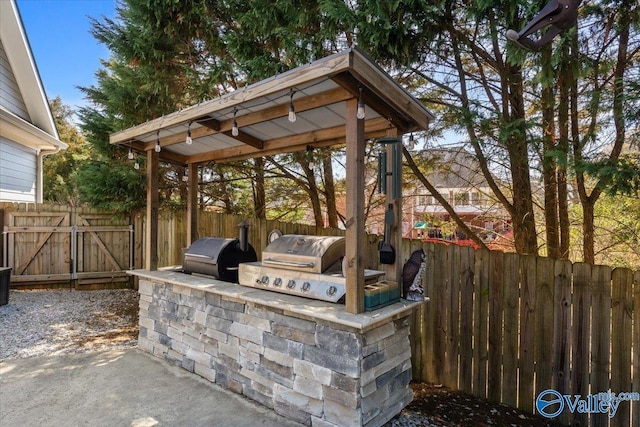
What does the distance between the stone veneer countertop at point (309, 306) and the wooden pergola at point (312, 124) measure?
12 cm

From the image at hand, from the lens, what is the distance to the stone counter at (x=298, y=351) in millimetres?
2242

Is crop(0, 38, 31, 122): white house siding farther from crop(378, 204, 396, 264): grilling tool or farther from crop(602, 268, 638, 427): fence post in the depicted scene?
crop(602, 268, 638, 427): fence post

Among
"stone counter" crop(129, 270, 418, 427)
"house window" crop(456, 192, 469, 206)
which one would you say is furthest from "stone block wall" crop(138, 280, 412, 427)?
"house window" crop(456, 192, 469, 206)

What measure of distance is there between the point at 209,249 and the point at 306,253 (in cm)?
137

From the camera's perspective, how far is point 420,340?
3.44 metres

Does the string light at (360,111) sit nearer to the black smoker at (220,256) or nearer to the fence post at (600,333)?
the black smoker at (220,256)

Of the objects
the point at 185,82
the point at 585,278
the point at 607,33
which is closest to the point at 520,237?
the point at 585,278

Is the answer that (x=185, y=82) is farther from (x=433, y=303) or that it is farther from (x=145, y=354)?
(x=433, y=303)

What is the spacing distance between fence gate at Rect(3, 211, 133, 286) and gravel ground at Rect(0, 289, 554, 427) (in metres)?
0.34

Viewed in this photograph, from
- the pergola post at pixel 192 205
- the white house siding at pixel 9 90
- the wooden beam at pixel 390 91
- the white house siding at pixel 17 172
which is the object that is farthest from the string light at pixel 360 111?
the white house siding at pixel 9 90

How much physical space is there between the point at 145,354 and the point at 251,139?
2.60 metres

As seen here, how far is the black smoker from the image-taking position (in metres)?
3.48

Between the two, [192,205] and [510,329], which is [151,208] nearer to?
[192,205]

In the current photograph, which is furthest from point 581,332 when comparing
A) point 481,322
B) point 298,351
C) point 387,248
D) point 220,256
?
point 220,256
